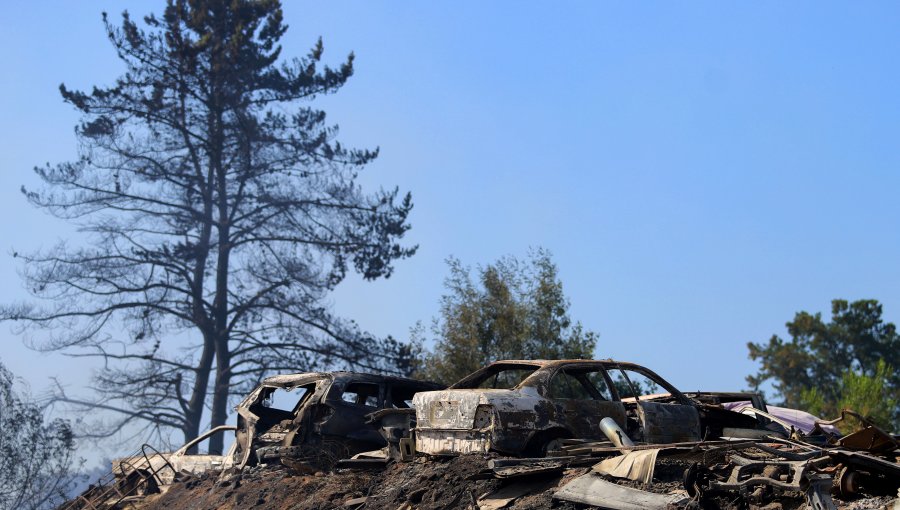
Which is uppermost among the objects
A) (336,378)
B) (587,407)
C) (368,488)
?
(336,378)

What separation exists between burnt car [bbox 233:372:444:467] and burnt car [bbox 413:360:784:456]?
2005mm

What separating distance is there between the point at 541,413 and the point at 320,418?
3.74m

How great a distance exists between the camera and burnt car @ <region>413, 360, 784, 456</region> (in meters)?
9.97

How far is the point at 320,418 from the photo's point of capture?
12867 mm

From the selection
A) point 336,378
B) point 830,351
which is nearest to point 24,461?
point 336,378

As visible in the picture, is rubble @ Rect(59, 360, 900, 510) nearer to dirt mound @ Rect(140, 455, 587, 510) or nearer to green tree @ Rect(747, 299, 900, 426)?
dirt mound @ Rect(140, 455, 587, 510)

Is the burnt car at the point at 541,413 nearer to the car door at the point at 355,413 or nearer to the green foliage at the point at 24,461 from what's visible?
the car door at the point at 355,413

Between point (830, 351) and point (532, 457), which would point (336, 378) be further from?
point (830, 351)

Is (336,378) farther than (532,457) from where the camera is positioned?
Yes

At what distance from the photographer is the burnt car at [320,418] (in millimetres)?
12805

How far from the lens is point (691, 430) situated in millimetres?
11539

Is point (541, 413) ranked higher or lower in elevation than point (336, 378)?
lower

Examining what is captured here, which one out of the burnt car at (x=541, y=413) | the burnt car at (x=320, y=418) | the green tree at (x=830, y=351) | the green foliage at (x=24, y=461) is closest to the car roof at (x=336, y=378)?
the burnt car at (x=320, y=418)

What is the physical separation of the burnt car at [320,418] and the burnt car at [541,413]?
2.01 m
